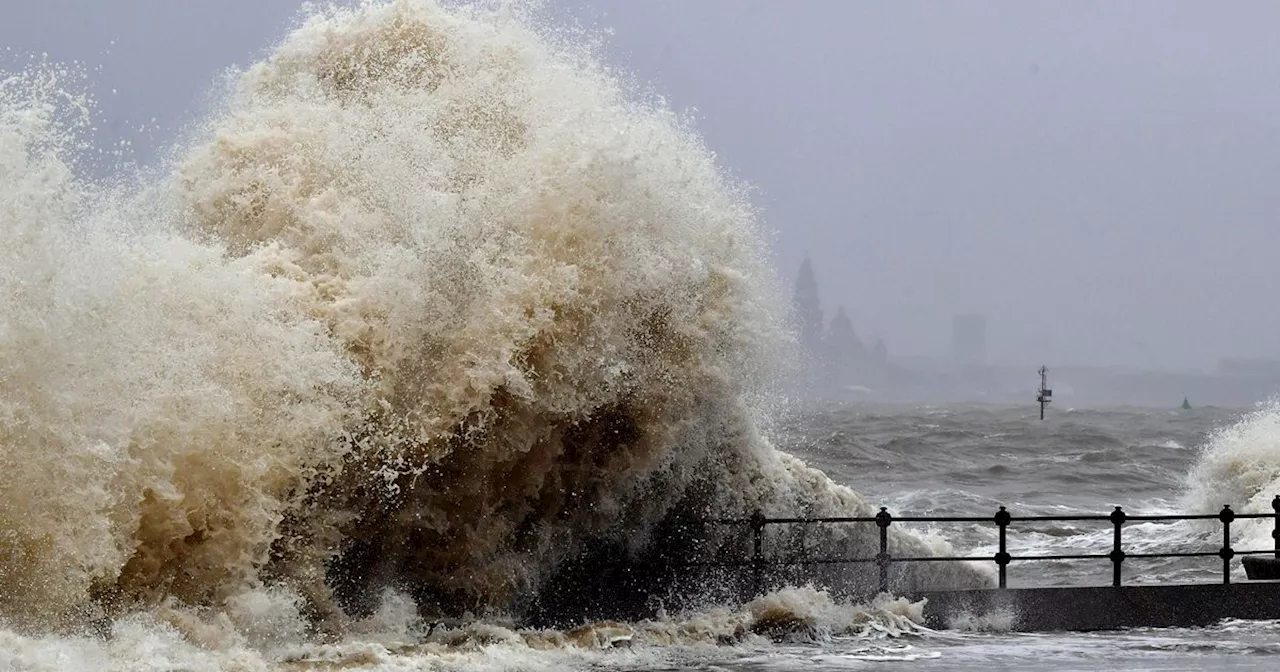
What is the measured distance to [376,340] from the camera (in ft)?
44.1

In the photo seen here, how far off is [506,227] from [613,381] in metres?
1.50

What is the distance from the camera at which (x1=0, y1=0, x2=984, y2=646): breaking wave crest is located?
36.1 ft

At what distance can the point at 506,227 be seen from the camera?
1431cm

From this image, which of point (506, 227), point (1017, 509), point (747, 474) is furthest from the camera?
point (1017, 509)

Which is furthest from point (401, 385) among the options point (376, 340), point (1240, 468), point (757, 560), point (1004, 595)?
point (1240, 468)

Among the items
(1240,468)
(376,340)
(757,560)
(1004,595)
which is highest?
(1240,468)

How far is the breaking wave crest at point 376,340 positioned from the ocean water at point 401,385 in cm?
3

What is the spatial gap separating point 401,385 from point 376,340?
391mm

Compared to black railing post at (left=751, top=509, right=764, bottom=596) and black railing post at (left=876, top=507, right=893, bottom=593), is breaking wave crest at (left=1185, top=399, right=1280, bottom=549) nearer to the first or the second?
black railing post at (left=876, top=507, right=893, bottom=593)

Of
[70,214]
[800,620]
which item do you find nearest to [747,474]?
[800,620]

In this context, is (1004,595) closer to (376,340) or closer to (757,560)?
(757,560)

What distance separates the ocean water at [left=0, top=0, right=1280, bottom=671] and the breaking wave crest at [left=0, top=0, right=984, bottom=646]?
27 millimetres

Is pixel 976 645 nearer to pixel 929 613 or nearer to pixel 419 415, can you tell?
pixel 929 613

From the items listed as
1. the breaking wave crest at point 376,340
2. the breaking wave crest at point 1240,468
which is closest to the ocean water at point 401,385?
the breaking wave crest at point 376,340
